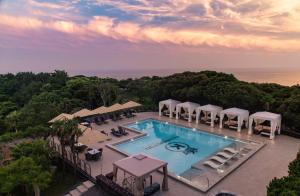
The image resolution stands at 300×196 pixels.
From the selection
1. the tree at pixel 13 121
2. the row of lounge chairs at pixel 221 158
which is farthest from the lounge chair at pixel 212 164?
Answer: the tree at pixel 13 121

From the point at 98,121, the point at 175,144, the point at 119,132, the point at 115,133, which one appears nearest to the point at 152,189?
the point at 175,144

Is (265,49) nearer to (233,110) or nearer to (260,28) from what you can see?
(260,28)

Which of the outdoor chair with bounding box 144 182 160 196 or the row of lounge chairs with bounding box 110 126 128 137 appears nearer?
the outdoor chair with bounding box 144 182 160 196

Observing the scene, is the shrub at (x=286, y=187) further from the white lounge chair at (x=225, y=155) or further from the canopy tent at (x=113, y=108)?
the canopy tent at (x=113, y=108)

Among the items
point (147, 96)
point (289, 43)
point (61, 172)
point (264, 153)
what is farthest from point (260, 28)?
point (61, 172)

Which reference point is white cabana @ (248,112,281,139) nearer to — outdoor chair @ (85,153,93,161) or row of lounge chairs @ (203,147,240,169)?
row of lounge chairs @ (203,147,240,169)

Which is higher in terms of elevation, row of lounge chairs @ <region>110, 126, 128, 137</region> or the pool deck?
row of lounge chairs @ <region>110, 126, 128, 137</region>

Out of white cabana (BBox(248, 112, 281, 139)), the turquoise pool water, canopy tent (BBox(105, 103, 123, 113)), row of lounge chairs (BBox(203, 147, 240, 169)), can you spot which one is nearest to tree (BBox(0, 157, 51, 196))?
the turquoise pool water

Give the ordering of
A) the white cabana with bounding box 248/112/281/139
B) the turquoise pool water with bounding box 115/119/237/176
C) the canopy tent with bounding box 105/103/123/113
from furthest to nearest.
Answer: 1. the canopy tent with bounding box 105/103/123/113
2. the white cabana with bounding box 248/112/281/139
3. the turquoise pool water with bounding box 115/119/237/176
